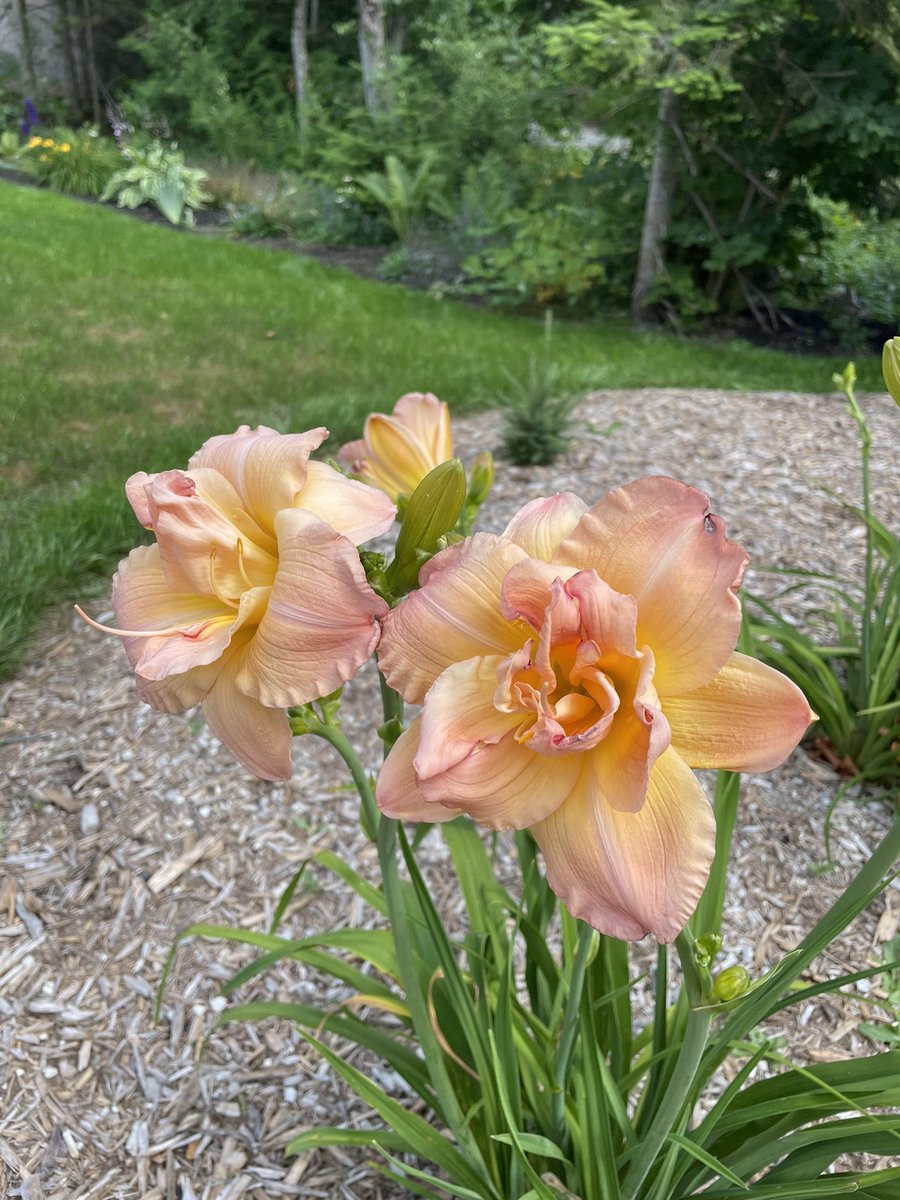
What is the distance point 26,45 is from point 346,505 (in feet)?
63.1

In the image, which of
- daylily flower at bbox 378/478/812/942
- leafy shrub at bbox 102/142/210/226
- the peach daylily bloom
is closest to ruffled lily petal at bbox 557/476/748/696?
daylily flower at bbox 378/478/812/942

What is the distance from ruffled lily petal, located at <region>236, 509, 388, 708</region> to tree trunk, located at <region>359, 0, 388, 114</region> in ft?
42.1

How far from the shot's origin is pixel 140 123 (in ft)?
48.8

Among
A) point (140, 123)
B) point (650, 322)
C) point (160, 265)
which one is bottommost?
point (650, 322)

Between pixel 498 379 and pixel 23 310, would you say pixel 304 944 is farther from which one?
pixel 23 310

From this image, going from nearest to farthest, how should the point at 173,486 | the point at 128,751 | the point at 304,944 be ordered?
the point at 173,486, the point at 304,944, the point at 128,751

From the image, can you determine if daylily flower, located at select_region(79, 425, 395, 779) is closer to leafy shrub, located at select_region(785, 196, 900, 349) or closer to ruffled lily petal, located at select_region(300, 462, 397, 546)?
ruffled lily petal, located at select_region(300, 462, 397, 546)

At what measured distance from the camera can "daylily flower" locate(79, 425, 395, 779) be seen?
2.29 feet

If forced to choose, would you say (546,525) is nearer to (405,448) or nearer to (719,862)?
(405,448)

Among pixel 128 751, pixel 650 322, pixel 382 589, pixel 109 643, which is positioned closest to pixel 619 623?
pixel 382 589

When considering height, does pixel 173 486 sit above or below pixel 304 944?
above

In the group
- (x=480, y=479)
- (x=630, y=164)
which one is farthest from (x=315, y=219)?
(x=480, y=479)

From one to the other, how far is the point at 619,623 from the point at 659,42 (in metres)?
7.44

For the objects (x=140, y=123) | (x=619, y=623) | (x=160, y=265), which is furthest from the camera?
(x=140, y=123)
